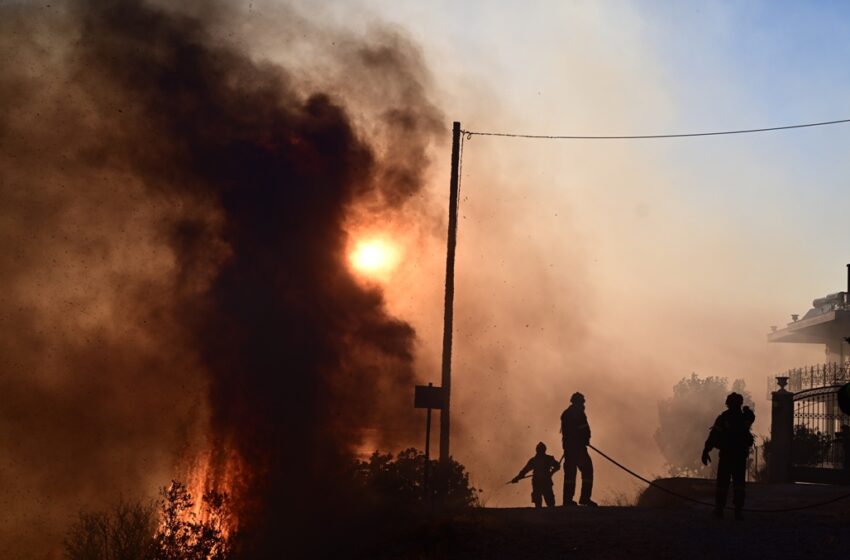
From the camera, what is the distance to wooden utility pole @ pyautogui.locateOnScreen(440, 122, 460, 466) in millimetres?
24422

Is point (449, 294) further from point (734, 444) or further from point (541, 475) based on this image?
point (734, 444)

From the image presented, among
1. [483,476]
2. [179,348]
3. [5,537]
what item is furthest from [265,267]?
[483,476]

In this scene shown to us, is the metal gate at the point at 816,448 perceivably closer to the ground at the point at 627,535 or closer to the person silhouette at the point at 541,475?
the person silhouette at the point at 541,475

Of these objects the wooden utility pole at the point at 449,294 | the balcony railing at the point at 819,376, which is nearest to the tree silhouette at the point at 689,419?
the balcony railing at the point at 819,376

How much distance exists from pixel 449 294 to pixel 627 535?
37.3 feet

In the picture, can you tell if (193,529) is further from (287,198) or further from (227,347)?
(287,198)

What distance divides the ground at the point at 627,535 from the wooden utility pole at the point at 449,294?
5.69 metres

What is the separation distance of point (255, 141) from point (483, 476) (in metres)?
57.3

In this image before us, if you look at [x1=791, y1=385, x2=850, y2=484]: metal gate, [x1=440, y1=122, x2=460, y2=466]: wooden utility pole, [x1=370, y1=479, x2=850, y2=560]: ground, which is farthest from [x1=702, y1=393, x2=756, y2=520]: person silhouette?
[x1=791, y1=385, x2=850, y2=484]: metal gate

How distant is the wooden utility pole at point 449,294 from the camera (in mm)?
24422

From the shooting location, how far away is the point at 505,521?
16.8m

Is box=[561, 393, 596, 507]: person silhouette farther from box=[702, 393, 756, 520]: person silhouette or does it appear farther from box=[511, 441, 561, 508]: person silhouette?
box=[702, 393, 756, 520]: person silhouette

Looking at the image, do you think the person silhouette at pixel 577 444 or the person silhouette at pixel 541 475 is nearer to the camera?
the person silhouette at pixel 577 444

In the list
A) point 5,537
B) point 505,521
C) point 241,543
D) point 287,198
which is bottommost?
point 5,537
